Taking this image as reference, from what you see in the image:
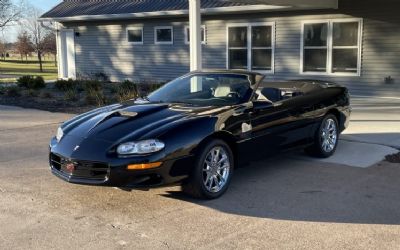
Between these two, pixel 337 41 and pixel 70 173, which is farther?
pixel 337 41

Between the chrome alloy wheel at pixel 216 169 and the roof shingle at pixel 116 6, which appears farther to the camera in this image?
the roof shingle at pixel 116 6

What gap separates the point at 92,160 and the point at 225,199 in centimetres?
152

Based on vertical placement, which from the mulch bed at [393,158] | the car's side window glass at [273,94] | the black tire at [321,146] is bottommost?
the mulch bed at [393,158]

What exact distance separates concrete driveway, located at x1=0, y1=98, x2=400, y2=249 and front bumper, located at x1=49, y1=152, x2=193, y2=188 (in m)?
0.33

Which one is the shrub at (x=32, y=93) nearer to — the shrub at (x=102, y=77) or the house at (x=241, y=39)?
the house at (x=241, y=39)

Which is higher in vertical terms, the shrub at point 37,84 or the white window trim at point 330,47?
the white window trim at point 330,47

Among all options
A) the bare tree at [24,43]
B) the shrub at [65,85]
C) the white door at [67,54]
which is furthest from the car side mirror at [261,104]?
the bare tree at [24,43]

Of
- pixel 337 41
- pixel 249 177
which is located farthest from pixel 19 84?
pixel 249 177

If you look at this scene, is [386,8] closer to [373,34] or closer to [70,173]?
[373,34]

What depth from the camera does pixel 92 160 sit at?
4.89 m

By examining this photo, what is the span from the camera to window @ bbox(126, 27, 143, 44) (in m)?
20.5

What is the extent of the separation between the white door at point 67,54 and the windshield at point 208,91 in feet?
57.9

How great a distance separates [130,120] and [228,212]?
4.80 feet

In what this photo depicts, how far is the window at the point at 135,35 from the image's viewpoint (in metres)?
20.5
